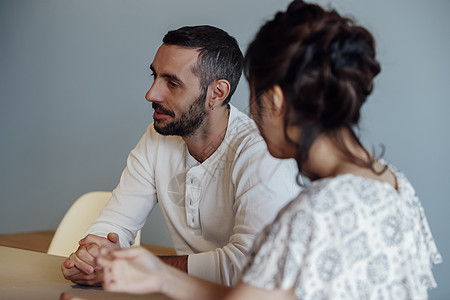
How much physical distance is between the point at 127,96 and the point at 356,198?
3.38 meters

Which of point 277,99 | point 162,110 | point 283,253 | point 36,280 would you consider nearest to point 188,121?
point 162,110

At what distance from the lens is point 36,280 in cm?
126

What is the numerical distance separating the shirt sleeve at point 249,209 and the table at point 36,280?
35cm

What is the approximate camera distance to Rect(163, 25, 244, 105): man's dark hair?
183 centimetres

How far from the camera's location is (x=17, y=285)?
3.90ft

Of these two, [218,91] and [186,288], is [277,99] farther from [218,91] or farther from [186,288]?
[218,91]

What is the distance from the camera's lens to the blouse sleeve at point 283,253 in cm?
72

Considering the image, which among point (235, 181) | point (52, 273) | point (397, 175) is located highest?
point (397, 175)

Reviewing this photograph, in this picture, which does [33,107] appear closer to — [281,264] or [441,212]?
[441,212]

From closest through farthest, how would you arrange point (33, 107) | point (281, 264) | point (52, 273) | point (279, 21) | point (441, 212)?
1. point (281, 264)
2. point (279, 21)
3. point (52, 273)
4. point (441, 212)
5. point (33, 107)

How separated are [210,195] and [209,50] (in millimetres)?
533

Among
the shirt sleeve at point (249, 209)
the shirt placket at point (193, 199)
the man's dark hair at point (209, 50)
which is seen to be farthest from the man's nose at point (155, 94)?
the shirt sleeve at point (249, 209)

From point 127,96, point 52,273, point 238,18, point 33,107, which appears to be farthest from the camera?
point 33,107

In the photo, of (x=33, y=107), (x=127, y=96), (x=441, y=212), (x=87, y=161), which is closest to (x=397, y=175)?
(x=441, y=212)
